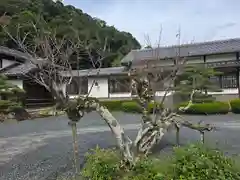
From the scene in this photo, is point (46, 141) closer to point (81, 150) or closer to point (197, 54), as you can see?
point (81, 150)

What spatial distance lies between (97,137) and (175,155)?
18.5 ft

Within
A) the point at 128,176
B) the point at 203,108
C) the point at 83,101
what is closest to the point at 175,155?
the point at 128,176

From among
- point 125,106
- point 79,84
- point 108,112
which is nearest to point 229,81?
point 125,106

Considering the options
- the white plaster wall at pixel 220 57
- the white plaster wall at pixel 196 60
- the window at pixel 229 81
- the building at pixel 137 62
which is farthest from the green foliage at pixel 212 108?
the white plaster wall at pixel 196 60

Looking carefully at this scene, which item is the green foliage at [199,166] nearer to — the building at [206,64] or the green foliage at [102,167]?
the green foliage at [102,167]

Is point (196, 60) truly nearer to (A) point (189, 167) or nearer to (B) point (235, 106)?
(B) point (235, 106)

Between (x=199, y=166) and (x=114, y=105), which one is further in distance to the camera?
(x=114, y=105)

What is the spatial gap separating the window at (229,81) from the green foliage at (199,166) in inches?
631

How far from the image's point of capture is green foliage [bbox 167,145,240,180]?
2.57 m

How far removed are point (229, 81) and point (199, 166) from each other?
1649 cm

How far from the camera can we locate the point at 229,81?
17.9 meters

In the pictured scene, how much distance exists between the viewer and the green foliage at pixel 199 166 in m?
2.57

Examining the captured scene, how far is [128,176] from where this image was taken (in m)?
3.28

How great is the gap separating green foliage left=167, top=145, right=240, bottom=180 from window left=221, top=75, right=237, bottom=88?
16038 millimetres
